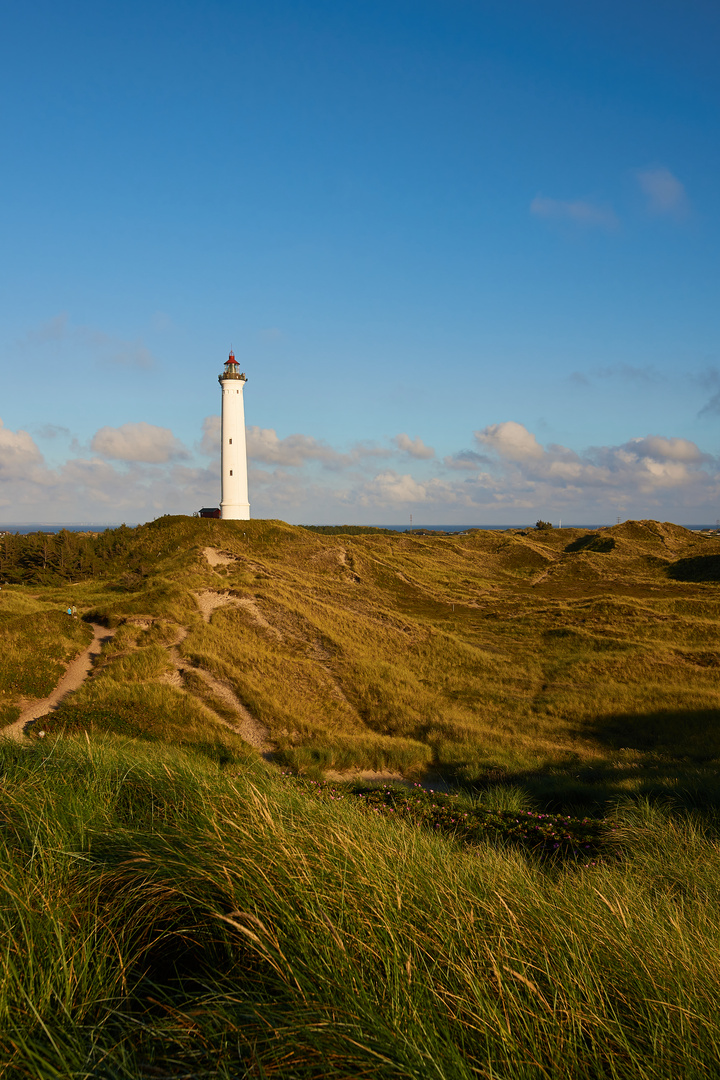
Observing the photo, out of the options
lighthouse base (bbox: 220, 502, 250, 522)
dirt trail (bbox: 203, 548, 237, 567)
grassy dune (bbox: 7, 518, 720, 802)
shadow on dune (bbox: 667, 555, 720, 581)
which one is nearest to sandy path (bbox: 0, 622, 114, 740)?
grassy dune (bbox: 7, 518, 720, 802)

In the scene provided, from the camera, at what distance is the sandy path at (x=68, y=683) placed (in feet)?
57.8

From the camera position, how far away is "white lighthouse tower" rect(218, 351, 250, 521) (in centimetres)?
5359

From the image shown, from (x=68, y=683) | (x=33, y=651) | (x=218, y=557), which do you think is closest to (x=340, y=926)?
(x=68, y=683)

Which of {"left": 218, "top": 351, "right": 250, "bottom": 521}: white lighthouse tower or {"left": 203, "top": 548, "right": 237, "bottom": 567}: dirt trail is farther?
{"left": 218, "top": 351, "right": 250, "bottom": 521}: white lighthouse tower

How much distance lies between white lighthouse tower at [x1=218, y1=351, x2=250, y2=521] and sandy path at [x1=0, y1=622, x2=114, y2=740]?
2634cm

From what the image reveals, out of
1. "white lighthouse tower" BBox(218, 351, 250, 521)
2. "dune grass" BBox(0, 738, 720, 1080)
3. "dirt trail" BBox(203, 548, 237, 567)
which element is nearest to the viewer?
"dune grass" BBox(0, 738, 720, 1080)

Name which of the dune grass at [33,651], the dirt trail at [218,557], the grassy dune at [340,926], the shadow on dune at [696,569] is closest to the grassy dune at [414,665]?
the dirt trail at [218,557]

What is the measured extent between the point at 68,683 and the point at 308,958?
21923mm

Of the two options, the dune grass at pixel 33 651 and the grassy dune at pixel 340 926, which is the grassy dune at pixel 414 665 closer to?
the dune grass at pixel 33 651

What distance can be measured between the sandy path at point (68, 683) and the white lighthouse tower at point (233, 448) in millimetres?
26339

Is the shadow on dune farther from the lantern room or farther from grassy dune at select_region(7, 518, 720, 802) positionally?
the lantern room

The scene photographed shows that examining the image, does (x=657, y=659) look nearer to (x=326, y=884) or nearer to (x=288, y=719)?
(x=288, y=719)

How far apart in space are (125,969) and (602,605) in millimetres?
47114

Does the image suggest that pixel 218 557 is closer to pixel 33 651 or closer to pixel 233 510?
pixel 233 510
